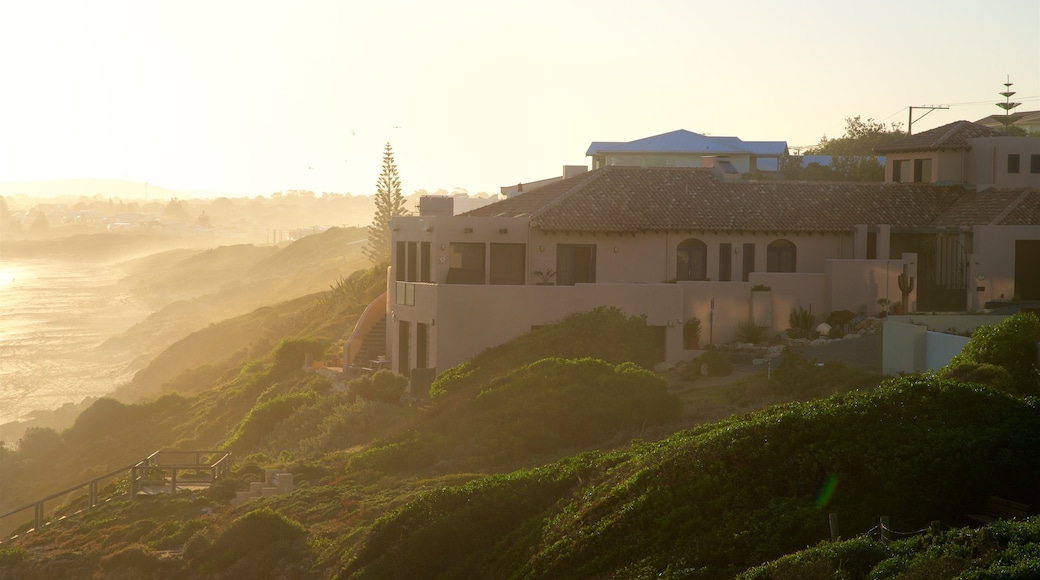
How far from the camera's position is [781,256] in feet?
142

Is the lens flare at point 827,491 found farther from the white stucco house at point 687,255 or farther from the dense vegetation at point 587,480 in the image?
the white stucco house at point 687,255

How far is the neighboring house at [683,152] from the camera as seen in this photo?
67.5 metres

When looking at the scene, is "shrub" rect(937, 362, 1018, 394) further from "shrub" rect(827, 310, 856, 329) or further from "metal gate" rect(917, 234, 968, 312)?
"metal gate" rect(917, 234, 968, 312)

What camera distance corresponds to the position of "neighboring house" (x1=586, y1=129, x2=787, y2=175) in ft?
221

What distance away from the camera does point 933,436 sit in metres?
16.0

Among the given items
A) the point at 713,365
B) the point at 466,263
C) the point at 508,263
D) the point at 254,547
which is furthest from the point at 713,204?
the point at 254,547

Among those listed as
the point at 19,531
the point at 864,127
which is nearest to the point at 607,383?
the point at 19,531

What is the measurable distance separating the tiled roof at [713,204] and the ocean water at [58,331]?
165ft

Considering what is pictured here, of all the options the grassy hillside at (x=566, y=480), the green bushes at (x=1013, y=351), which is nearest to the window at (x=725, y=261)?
the grassy hillside at (x=566, y=480)

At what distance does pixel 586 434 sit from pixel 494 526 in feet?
28.4

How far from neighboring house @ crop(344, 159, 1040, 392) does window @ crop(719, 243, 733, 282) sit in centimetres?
5

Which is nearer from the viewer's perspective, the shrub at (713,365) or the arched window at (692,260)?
the shrub at (713,365)

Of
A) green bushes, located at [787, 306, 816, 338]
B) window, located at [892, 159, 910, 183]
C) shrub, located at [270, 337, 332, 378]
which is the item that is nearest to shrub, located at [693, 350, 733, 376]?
green bushes, located at [787, 306, 816, 338]

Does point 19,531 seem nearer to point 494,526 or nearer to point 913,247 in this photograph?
point 494,526
